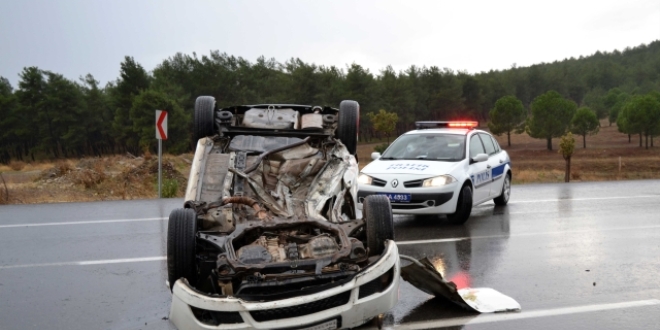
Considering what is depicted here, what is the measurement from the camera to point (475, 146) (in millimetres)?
11930

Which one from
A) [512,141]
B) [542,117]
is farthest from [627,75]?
[542,117]

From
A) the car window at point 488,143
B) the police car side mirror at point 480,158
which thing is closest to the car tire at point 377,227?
the police car side mirror at point 480,158

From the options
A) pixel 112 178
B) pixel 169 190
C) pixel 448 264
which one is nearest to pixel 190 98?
pixel 112 178

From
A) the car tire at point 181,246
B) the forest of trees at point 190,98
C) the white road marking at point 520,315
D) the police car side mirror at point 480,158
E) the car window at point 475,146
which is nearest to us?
the car tire at point 181,246

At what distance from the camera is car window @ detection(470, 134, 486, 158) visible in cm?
1168

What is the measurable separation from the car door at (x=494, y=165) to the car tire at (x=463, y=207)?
4.68ft

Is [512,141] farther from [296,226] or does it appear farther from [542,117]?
[296,226]

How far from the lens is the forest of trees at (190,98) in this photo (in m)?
62.1

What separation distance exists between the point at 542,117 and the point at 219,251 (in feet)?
240

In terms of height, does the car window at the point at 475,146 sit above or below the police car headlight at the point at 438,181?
above

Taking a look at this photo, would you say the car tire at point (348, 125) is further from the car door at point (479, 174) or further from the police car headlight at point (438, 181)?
the car door at point (479, 174)

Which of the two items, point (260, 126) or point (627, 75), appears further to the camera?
point (627, 75)

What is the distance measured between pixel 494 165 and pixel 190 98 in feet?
177

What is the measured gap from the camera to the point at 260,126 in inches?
321
